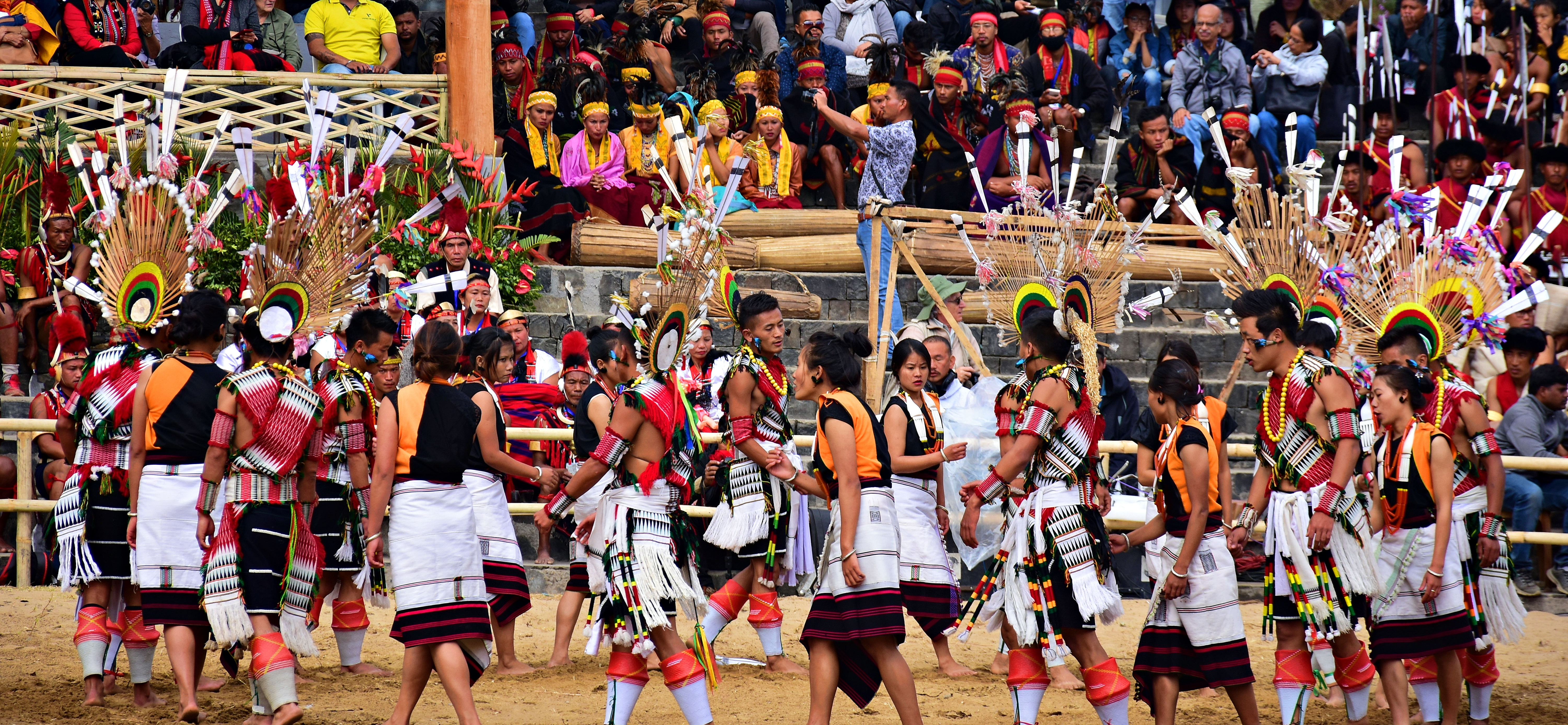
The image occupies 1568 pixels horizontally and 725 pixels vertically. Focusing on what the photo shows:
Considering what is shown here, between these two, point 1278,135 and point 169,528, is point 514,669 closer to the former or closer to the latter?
point 169,528

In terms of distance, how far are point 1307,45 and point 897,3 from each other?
13.1ft

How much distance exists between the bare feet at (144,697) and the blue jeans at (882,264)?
215 inches

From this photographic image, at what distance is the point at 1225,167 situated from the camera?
11602mm

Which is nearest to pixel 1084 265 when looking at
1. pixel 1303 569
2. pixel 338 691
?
pixel 1303 569

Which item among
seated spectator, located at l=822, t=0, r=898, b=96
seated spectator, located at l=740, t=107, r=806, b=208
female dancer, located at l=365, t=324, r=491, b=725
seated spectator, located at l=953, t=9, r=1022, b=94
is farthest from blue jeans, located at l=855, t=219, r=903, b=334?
female dancer, located at l=365, t=324, r=491, b=725

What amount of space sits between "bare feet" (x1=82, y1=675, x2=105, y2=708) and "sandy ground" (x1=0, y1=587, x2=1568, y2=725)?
3cm

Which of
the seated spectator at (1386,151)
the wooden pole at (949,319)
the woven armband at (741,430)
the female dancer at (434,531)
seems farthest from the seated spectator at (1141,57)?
the female dancer at (434,531)

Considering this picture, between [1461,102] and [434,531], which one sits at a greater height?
[1461,102]

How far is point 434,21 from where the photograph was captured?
14234mm

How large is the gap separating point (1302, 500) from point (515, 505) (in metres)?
4.27

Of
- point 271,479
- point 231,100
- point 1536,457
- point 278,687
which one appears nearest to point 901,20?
point 231,100

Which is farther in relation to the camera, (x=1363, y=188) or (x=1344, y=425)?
(x=1363, y=188)

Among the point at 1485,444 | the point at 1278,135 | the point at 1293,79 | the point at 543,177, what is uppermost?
the point at 1293,79

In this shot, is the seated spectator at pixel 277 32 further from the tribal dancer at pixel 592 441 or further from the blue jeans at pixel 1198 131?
the tribal dancer at pixel 592 441
